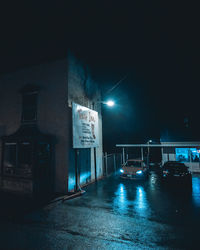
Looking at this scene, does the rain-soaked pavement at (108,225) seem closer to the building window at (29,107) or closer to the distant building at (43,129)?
the distant building at (43,129)

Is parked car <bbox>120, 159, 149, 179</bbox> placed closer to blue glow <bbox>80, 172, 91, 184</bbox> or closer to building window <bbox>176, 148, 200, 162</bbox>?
blue glow <bbox>80, 172, 91, 184</bbox>

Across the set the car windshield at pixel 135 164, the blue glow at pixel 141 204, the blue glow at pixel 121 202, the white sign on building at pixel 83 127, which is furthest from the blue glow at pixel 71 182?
the car windshield at pixel 135 164

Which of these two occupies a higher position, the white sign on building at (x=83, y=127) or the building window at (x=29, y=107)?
the building window at (x=29, y=107)

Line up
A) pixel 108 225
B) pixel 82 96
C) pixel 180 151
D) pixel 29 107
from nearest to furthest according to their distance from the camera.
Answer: pixel 108 225
pixel 29 107
pixel 82 96
pixel 180 151

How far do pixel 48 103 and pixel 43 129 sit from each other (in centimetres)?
184

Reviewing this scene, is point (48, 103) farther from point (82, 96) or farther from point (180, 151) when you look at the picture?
point (180, 151)

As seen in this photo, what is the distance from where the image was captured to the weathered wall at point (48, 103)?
911 cm

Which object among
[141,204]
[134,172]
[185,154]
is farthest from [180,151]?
[141,204]

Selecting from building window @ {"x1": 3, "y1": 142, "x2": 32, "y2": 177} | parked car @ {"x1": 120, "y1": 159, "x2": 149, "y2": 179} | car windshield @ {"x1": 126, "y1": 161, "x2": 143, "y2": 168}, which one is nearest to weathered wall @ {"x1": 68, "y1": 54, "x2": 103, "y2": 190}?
parked car @ {"x1": 120, "y1": 159, "x2": 149, "y2": 179}

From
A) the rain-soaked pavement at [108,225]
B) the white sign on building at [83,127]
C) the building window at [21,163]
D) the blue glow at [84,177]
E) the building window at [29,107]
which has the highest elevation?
the building window at [29,107]

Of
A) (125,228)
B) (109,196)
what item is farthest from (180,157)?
(125,228)

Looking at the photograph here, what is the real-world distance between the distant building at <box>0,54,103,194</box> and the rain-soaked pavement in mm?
2090

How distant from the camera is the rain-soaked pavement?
412 cm

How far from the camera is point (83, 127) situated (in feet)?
32.1
